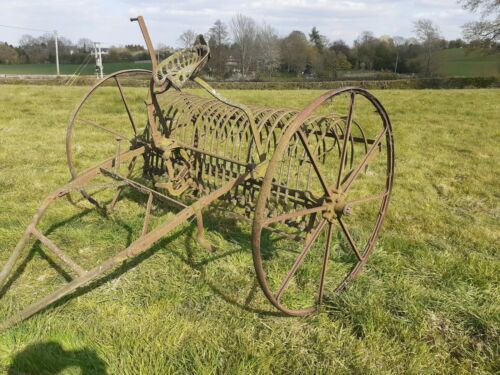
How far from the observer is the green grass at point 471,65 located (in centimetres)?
2727

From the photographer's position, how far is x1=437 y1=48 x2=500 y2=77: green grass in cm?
2727

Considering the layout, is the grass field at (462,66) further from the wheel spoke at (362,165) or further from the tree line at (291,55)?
the wheel spoke at (362,165)

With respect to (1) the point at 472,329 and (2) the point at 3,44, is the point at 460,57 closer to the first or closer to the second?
(1) the point at 472,329

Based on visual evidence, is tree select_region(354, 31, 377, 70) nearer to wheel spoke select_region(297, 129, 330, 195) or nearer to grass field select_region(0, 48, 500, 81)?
grass field select_region(0, 48, 500, 81)

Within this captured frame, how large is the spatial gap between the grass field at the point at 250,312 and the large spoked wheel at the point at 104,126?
91 cm

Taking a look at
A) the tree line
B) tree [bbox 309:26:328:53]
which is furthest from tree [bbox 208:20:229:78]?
tree [bbox 309:26:328:53]

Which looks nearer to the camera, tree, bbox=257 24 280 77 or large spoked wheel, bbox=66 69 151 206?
large spoked wheel, bbox=66 69 151 206

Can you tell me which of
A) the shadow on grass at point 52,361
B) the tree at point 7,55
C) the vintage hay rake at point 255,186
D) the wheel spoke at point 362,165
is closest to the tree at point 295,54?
the tree at point 7,55

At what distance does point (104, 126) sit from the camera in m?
8.94

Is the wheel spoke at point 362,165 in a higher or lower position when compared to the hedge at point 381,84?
lower

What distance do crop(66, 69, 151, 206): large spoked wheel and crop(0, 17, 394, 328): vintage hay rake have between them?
7 centimetres

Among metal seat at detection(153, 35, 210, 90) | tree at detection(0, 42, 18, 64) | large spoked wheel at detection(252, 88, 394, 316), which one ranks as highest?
tree at detection(0, 42, 18, 64)

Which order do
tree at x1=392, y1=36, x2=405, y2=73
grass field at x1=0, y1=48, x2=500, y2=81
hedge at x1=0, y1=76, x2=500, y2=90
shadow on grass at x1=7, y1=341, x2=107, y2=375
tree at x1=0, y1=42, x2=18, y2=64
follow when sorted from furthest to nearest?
1. tree at x1=0, y1=42, x2=18, y2=64
2. tree at x1=392, y1=36, x2=405, y2=73
3. grass field at x1=0, y1=48, x2=500, y2=81
4. hedge at x1=0, y1=76, x2=500, y2=90
5. shadow on grass at x1=7, y1=341, x2=107, y2=375

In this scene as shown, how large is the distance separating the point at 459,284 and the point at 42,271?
3.33 m
